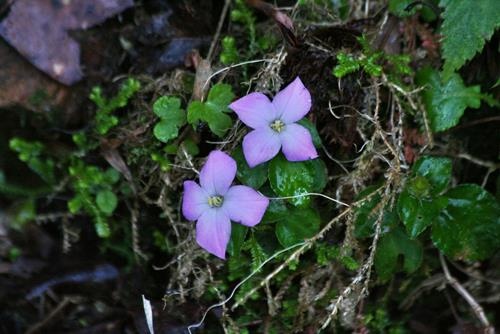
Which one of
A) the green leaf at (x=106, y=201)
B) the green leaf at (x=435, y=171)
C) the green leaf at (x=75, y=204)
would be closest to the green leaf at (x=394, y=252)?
the green leaf at (x=435, y=171)

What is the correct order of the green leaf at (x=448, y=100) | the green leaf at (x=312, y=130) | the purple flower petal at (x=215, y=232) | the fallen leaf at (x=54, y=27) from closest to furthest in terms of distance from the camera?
the purple flower petal at (x=215, y=232)
the green leaf at (x=312, y=130)
the green leaf at (x=448, y=100)
the fallen leaf at (x=54, y=27)

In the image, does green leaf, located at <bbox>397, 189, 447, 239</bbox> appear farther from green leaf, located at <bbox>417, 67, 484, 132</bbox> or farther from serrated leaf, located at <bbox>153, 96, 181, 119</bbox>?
serrated leaf, located at <bbox>153, 96, 181, 119</bbox>

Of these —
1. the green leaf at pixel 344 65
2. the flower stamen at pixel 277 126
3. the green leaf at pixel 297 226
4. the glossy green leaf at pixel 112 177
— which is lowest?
the glossy green leaf at pixel 112 177

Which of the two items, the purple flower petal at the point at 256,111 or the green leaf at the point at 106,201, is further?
the green leaf at the point at 106,201

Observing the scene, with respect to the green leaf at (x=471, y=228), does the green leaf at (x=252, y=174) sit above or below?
above

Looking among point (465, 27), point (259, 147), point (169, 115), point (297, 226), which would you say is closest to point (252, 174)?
point (259, 147)

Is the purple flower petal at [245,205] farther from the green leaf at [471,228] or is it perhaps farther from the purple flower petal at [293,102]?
the green leaf at [471,228]

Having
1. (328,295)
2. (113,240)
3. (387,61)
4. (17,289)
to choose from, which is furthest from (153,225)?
(387,61)
